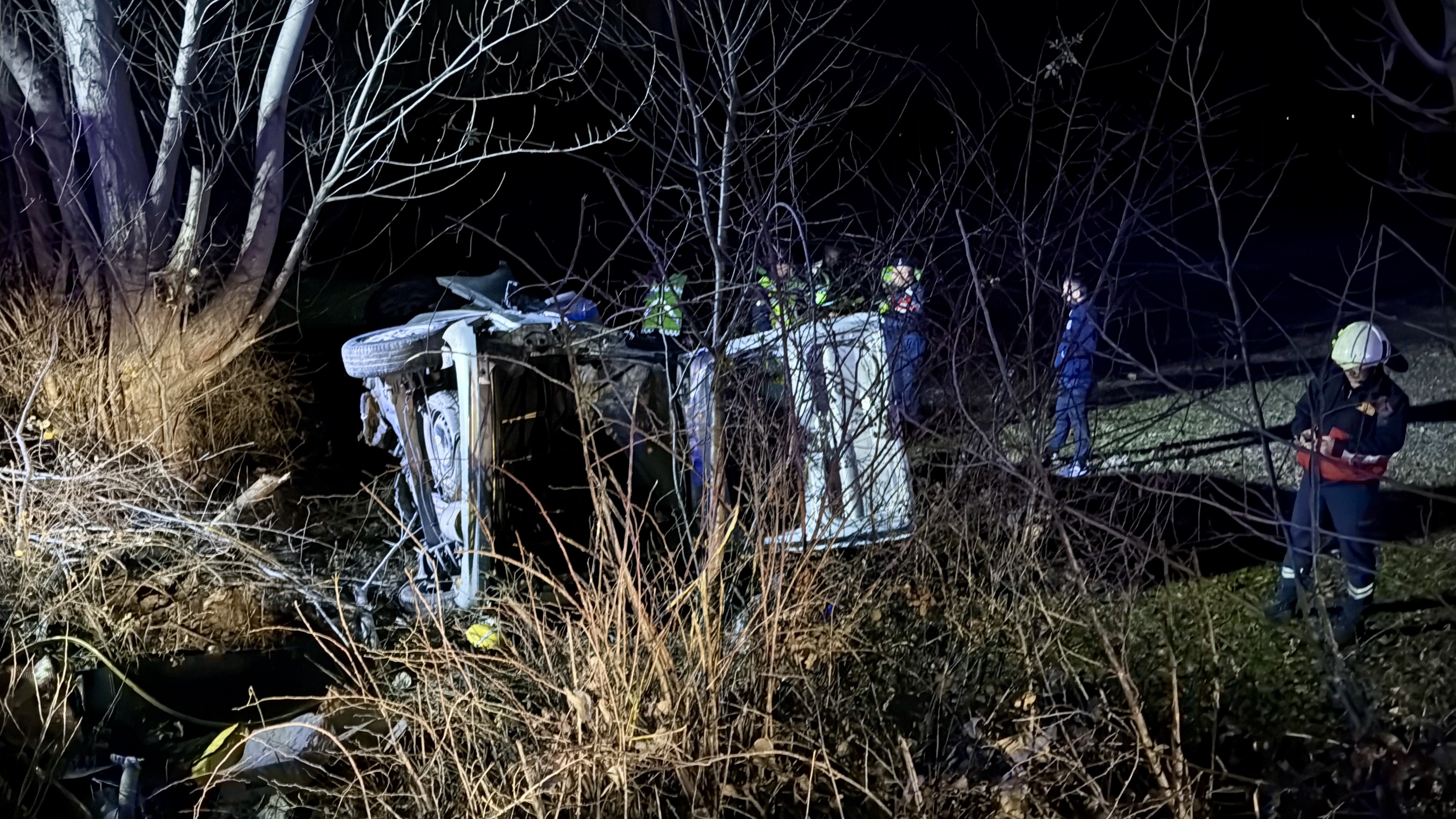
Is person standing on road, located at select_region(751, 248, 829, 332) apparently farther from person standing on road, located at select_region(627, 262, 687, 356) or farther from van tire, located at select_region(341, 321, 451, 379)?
van tire, located at select_region(341, 321, 451, 379)

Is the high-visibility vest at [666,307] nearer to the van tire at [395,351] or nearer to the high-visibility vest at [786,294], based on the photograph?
the high-visibility vest at [786,294]

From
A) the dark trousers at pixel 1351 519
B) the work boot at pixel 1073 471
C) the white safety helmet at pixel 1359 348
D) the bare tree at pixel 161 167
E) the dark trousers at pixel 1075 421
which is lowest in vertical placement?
the dark trousers at pixel 1351 519

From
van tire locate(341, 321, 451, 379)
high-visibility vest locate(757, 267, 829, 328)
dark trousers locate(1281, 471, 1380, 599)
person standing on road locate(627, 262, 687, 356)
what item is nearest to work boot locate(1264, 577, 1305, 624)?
dark trousers locate(1281, 471, 1380, 599)

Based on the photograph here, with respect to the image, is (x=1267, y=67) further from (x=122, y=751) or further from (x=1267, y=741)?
(x=122, y=751)

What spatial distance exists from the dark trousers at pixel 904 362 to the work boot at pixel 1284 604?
1.80 meters

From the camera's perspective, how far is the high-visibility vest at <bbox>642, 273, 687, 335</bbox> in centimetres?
471

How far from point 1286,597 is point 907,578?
1771 mm

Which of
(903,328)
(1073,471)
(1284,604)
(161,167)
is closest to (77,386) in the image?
(161,167)

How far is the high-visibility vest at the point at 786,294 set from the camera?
4648 millimetres

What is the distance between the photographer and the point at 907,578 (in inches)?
210

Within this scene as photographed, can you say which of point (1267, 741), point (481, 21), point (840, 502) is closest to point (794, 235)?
point (481, 21)

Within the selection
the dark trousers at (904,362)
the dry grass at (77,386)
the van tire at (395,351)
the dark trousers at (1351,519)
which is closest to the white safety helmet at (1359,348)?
the dark trousers at (1351,519)

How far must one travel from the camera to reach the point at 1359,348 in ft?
16.4

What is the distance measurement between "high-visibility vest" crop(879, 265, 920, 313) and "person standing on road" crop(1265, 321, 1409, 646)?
5.52 feet
